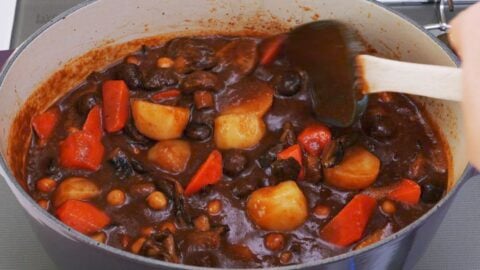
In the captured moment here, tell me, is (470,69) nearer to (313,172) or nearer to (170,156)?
(313,172)

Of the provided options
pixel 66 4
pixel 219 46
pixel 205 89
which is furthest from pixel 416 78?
pixel 66 4

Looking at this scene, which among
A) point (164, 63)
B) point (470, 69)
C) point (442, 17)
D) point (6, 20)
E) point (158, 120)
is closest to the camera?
point (470, 69)

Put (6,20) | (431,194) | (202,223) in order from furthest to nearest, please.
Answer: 1. (6,20)
2. (431,194)
3. (202,223)

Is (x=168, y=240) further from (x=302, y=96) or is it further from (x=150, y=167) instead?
(x=302, y=96)

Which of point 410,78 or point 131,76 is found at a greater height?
point 410,78

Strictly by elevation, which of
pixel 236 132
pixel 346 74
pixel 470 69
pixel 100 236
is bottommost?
pixel 100 236

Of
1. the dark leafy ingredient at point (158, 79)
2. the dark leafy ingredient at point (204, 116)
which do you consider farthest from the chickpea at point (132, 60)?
the dark leafy ingredient at point (204, 116)

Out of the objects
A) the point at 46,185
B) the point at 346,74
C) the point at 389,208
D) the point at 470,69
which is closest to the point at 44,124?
the point at 46,185
